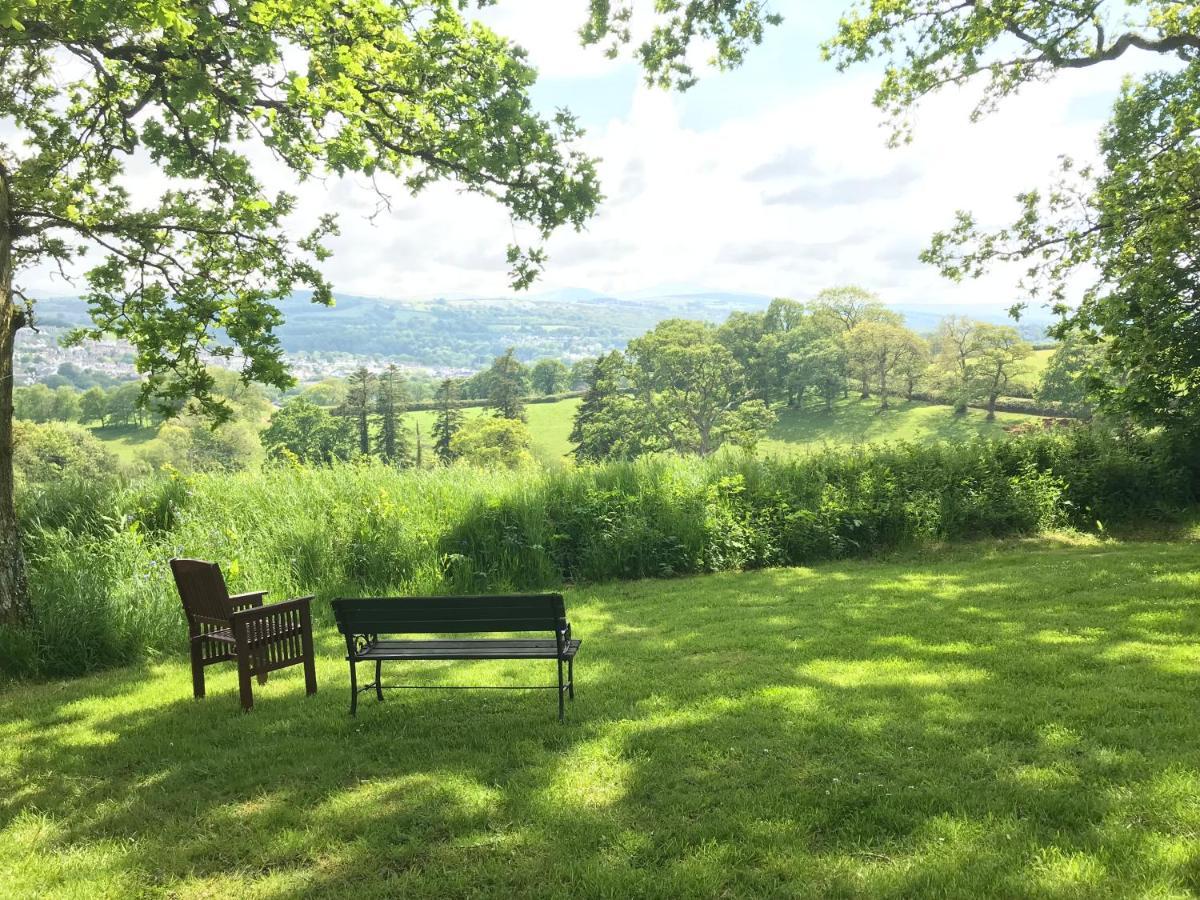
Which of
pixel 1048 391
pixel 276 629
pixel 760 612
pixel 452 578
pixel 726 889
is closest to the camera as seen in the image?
pixel 726 889

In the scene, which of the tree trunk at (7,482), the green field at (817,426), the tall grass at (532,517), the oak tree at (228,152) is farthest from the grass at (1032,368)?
the tree trunk at (7,482)

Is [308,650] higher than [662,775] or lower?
higher

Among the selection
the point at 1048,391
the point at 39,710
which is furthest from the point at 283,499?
the point at 1048,391

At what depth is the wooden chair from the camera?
5332 mm

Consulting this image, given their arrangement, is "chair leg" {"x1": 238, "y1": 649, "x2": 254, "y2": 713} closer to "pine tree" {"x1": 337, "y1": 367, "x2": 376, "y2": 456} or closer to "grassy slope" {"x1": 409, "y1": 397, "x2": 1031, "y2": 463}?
"grassy slope" {"x1": 409, "y1": 397, "x2": 1031, "y2": 463}

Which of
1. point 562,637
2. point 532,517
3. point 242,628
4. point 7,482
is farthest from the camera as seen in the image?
point 532,517

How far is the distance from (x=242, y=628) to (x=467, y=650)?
67.5 inches

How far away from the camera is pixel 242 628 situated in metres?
5.29

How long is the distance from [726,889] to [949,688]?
291 centimetres

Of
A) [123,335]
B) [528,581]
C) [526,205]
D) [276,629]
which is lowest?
[528,581]

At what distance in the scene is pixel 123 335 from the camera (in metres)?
8.29

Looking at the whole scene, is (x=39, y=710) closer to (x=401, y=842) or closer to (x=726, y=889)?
(x=401, y=842)

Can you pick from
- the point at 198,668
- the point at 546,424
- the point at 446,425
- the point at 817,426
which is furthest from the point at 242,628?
the point at 546,424

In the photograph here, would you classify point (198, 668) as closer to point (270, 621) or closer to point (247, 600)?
point (247, 600)
